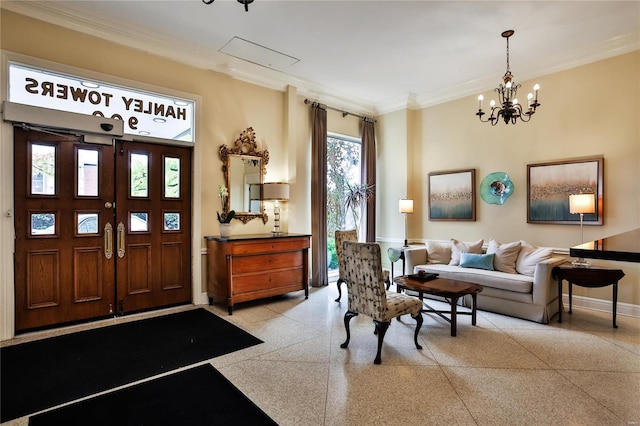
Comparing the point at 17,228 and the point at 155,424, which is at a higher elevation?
the point at 17,228

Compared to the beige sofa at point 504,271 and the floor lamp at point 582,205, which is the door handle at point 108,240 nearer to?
the beige sofa at point 504,271

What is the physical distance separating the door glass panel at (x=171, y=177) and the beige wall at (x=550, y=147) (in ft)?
13.1

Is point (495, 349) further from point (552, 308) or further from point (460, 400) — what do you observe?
point (552, 308)

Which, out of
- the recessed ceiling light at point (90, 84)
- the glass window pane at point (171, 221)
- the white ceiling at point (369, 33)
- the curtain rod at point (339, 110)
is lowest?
the glass window pane at point (171, 221)

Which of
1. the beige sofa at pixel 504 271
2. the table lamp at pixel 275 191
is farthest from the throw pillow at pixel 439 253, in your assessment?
the table lamp at pixel 275 191

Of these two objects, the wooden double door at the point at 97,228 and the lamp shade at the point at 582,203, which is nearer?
the wooden double door at the point at 97,228

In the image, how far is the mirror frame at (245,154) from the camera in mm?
4793

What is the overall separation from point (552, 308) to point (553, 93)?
120 inches

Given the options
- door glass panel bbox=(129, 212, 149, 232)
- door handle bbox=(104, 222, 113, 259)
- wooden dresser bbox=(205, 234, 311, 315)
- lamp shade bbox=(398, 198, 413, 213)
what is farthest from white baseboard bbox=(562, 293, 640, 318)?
door handle bbox=(104, 222, 113, 259)

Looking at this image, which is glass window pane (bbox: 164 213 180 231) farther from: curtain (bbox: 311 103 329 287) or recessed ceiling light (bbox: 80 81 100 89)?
curtain (bbox: 311 103 329 287)

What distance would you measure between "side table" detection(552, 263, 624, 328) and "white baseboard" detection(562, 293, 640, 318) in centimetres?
56

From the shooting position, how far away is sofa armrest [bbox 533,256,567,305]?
3816mm

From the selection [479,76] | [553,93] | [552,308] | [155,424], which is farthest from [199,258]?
[553,93]

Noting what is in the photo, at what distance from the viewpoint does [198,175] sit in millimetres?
4523
